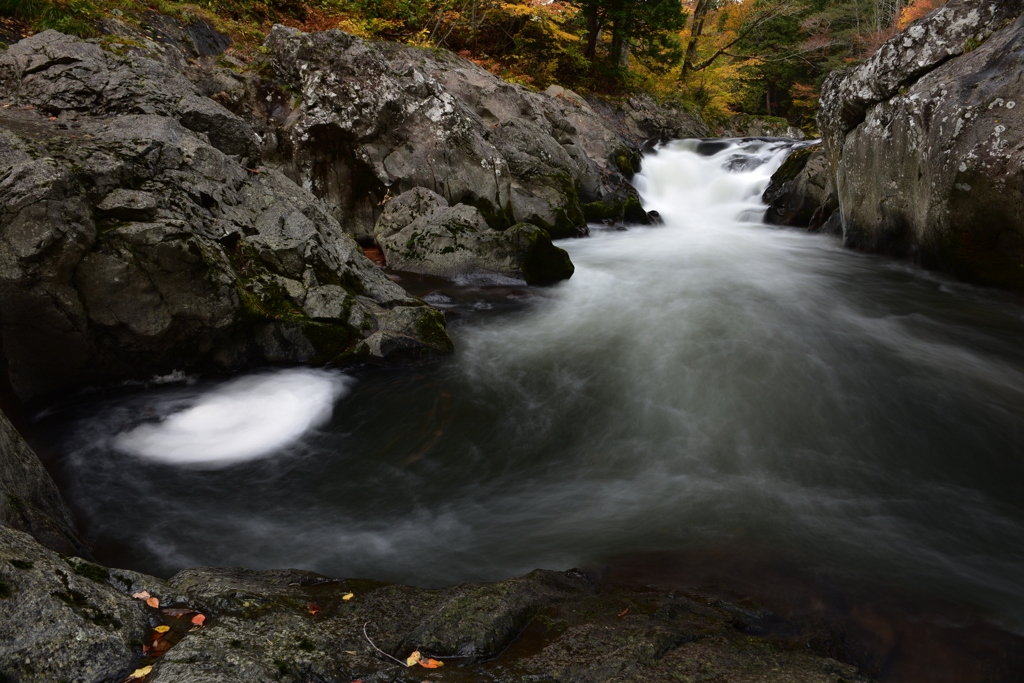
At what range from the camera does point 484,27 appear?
1823 centimetres

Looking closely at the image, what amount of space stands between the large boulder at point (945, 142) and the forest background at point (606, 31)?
10.3 metres

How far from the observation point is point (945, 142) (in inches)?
288

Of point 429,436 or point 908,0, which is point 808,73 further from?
point 429,436

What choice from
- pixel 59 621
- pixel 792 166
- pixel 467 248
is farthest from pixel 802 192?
pixel 59 621

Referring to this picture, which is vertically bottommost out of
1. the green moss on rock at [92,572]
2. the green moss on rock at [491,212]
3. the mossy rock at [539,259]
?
the green moss on rock at [92,572]

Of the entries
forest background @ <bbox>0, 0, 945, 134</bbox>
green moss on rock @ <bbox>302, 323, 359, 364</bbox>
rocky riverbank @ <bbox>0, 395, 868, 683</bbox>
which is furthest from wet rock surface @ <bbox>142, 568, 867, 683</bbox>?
forest background @ <bbox>0, 0, 945, 134</bbox>

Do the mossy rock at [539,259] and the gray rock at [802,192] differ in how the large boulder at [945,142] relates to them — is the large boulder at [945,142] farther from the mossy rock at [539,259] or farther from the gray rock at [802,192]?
the mossy rock at [539,259]

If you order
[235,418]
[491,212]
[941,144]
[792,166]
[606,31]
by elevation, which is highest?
[606,31]

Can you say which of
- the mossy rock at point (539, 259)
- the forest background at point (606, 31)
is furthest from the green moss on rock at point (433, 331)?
the forest background at point (606, 31)

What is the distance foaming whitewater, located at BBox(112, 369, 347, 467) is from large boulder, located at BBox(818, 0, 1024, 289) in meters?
7.82

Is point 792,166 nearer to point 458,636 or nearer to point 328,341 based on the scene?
point 328,341

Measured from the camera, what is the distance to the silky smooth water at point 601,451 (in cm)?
347

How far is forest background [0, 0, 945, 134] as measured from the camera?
11.8 metres

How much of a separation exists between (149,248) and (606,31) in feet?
68.4
